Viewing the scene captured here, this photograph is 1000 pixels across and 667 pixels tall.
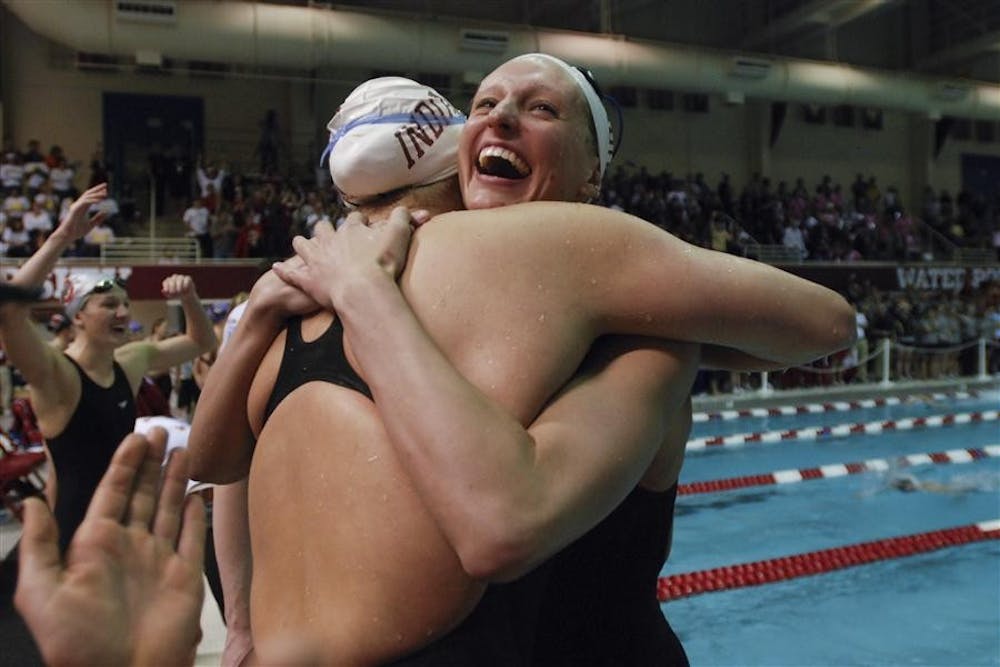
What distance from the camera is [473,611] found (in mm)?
1044

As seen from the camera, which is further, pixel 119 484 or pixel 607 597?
pixel 607 597

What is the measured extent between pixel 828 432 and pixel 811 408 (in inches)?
82.7

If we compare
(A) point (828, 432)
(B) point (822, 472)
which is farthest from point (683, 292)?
(A) point (828, 432)

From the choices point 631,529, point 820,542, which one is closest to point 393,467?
point 631,529

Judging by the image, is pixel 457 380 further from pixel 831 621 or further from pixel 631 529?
pixel 831 621

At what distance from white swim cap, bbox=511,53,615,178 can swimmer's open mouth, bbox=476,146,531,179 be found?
0.49ft

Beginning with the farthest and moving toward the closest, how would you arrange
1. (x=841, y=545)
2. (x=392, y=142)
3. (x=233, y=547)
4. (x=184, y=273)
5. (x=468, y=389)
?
1. (x=184, y=273)
2. (x=841, y=545)
3. (x=233, y=547)
4. (x=392, y=142)
5. (x=468, y=389)

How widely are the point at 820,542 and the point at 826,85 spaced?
14487 mm

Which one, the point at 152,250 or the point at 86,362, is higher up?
the point at 152,250

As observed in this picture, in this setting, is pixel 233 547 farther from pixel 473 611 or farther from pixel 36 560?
pixel 36 560

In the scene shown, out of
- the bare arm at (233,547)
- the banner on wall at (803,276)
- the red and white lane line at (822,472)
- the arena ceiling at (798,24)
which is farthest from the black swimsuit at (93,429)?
the arena ceiling at (798,24)

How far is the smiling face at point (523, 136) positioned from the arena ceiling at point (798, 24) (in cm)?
1467

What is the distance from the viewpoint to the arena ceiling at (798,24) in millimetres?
18188

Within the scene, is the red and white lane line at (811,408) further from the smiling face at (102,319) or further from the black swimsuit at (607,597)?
the black swimsuit at (607,597)
